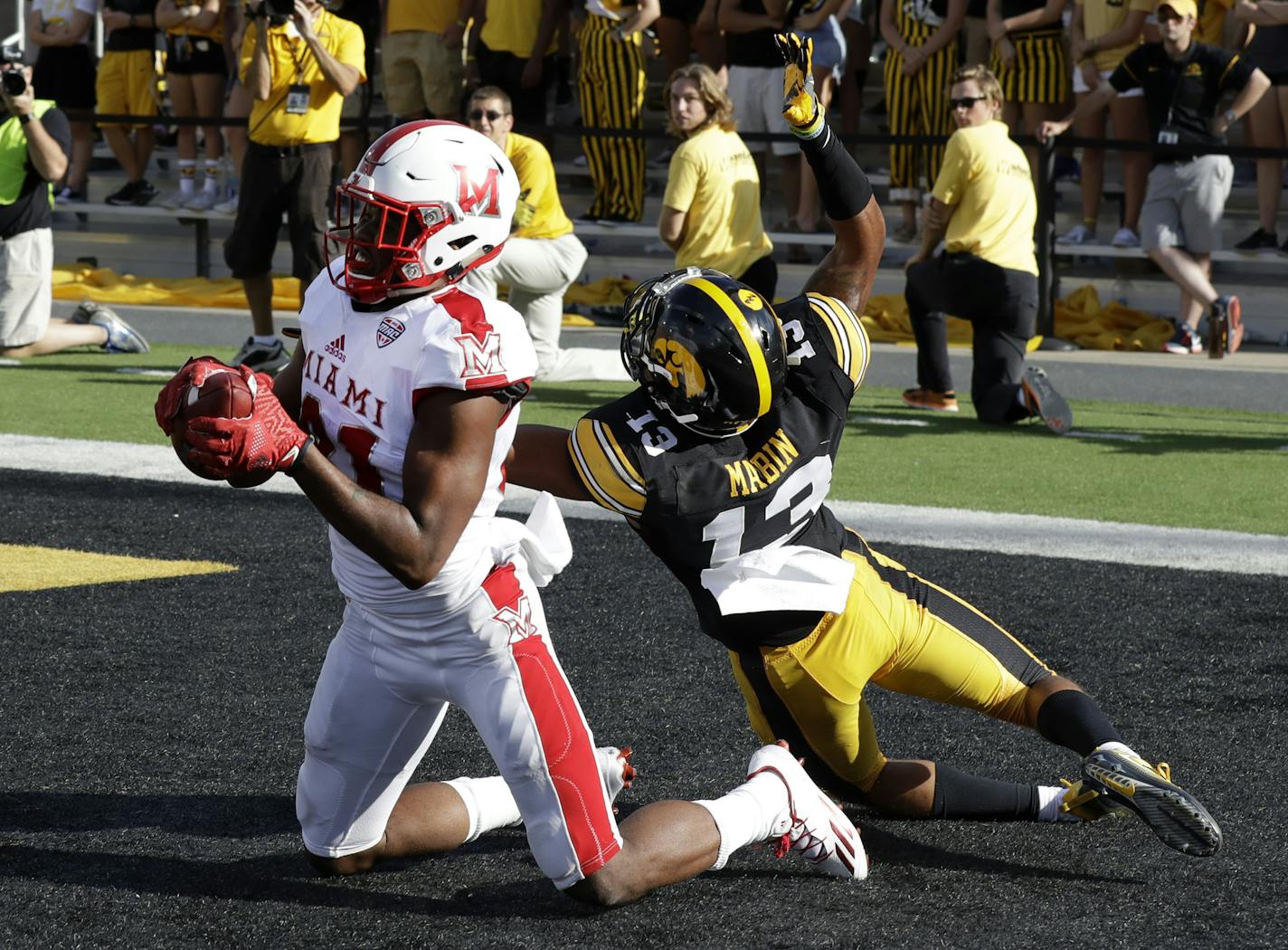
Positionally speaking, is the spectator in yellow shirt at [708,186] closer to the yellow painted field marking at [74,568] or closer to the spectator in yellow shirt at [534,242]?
the spectator in yellow shirt at [534,242]

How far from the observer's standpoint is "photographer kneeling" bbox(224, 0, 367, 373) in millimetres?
9555

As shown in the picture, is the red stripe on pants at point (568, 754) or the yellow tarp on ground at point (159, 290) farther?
the yellow tarp on ground at point (159, 290)

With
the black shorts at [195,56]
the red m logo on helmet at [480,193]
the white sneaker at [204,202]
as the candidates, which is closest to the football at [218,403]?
the red m logo on helmet at [480,193]

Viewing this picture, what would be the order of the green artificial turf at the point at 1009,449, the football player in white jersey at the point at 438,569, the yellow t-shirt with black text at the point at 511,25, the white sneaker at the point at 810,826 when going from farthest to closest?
the yellow t-shirt with black text at the point at 511,25 → the green artificial turf at the point at 1009,449 → the white sneaker at the point at 810,826 → the football player in white jersey at the point at 438,569

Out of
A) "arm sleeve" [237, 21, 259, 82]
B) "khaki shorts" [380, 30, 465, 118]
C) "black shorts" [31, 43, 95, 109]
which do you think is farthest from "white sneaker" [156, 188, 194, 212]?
"arm sleeve" [237, 21, 259, 82]

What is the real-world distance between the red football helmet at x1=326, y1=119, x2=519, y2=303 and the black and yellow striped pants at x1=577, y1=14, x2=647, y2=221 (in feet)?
28.6

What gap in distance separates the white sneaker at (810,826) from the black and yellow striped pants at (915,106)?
A: 826 centimetres

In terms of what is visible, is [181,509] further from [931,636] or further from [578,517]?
[931,636]

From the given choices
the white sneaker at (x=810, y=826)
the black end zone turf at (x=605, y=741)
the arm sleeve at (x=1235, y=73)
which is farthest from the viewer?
the arm sleeve at (x=1235, y=73)

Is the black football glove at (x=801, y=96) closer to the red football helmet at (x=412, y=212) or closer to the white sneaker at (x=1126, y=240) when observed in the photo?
the red football helmet at (x=412, y=212)

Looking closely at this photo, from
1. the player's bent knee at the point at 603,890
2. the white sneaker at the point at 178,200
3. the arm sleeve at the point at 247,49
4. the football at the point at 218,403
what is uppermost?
the arm sleeve at the point at 247,49

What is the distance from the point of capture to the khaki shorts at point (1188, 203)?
33.0 feet

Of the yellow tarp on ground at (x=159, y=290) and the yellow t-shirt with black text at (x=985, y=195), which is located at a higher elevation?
the yellow t-shirt with black text at (x=985, y=195)

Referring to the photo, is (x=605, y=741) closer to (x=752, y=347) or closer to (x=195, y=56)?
(x=752, y=347)
